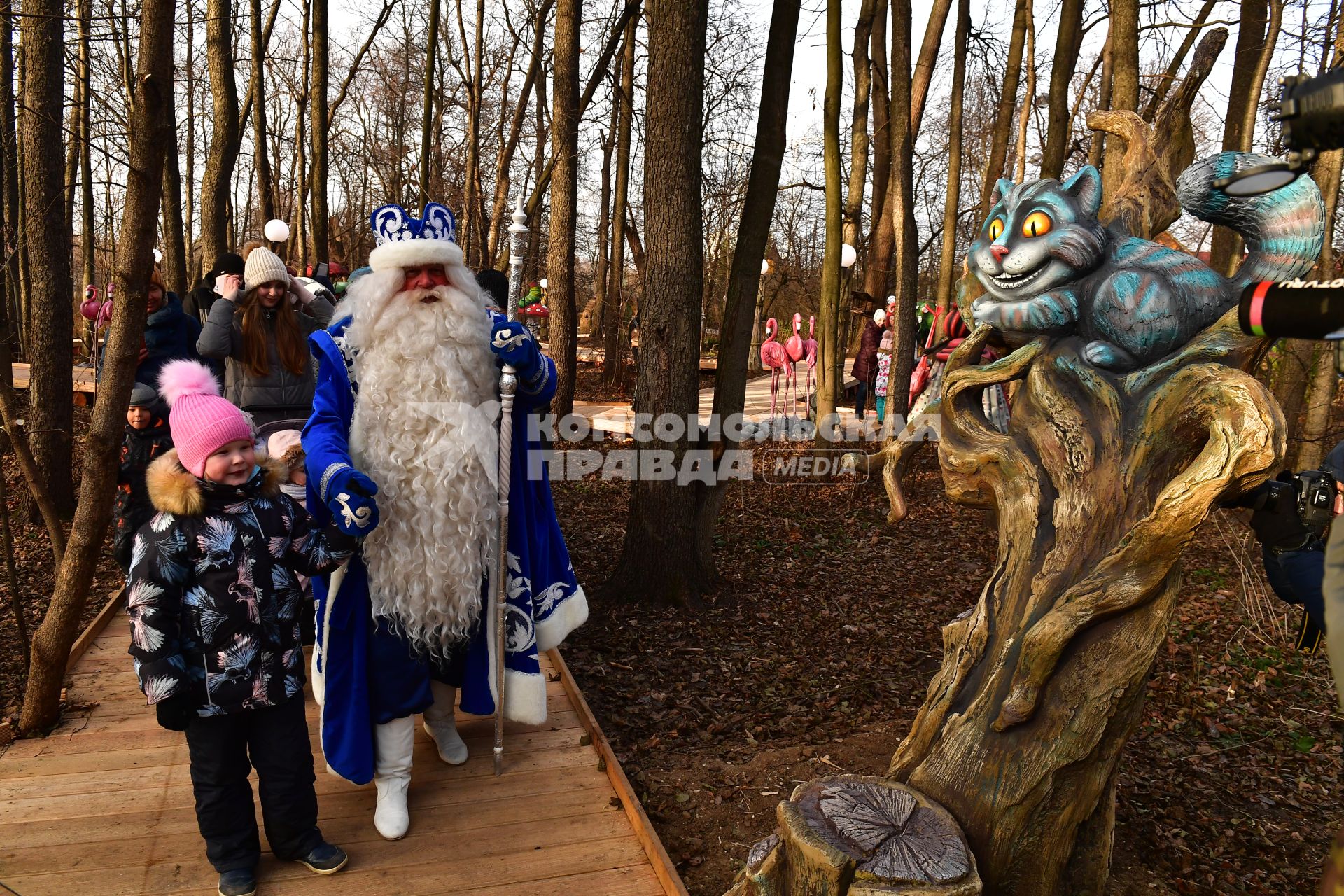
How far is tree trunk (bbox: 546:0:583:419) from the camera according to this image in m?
9.77

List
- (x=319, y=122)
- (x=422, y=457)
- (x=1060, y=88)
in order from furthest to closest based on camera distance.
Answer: (x=319, y=122), (x=1060, y=88), (x=422, y=457)

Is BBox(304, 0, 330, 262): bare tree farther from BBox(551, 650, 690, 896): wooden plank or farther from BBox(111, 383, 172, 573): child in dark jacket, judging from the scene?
BBox(551, 650, 690, 896): wooden plank

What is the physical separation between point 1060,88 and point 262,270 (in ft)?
24.8

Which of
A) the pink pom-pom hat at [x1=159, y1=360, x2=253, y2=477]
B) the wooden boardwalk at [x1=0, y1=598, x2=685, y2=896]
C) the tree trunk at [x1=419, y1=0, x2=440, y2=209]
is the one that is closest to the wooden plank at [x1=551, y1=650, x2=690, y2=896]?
the wooden boardwalk at [x1=0, y1=598, x2=685, y2=896]

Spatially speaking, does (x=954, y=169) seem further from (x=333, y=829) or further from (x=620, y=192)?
(x=333, y=829)

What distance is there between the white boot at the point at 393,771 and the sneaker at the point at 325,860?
207 millimetres

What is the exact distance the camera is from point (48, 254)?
21.1ft

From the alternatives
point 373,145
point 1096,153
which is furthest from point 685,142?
point 373,145

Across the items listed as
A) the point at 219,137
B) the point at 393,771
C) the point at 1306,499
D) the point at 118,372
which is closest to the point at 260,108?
the point at 219,137

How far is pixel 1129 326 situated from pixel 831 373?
21.2ft

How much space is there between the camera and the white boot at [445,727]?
3432 mm

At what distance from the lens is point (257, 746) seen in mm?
2732

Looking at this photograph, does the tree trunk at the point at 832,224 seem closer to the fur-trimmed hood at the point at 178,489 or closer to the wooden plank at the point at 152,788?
the wooden plank at the point at 152,788

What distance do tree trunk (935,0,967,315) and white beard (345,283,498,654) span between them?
783 cm
